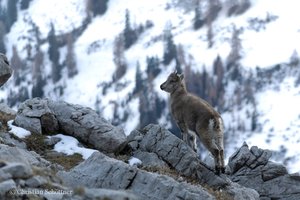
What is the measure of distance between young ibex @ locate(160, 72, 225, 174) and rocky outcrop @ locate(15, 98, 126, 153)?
11.4 ft

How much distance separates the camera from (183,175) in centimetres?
3184

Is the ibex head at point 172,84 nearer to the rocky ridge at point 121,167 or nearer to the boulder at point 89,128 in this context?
the rocky ridge at point 121,167

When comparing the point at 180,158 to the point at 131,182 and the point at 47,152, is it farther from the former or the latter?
the point at 131,182

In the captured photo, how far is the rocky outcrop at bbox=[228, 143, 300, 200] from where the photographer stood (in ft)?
121

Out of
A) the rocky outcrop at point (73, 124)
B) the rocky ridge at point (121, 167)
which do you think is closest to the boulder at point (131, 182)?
the rocky ridge at point (121, 167)

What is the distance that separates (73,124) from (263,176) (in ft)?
36.9

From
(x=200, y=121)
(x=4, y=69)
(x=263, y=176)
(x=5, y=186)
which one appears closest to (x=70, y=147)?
(x=4, y=69)

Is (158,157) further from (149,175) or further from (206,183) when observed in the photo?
(149,175)

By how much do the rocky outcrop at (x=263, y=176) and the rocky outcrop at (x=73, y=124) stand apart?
7223 mm

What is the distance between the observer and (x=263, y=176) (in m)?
37.5

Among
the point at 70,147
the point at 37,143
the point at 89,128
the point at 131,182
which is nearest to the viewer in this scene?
the point at 131,182

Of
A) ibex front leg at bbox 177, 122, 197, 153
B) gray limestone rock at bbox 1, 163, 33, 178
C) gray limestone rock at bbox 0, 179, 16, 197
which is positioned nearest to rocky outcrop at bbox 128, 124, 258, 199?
ibex front leg at bbox 177, 122, 197, 153

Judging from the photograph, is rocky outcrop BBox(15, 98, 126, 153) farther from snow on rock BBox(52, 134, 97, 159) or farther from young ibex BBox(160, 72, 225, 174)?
young ibex BBox(160, 72, 225, 174)

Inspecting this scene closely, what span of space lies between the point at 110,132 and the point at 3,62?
7.51 meters
